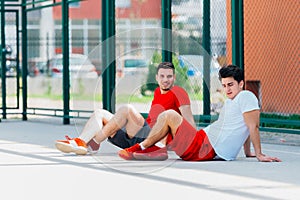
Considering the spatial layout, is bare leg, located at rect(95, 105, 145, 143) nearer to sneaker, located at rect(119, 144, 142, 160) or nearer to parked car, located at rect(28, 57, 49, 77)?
sneaker, located at rect(119, 144, 142, 160)

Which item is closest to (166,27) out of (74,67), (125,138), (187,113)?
(125,138)

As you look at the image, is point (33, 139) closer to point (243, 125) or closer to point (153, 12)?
point (243, 125)

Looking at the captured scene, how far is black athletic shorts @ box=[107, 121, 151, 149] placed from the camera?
383 inches

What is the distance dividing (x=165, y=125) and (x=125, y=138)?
0.82 metres

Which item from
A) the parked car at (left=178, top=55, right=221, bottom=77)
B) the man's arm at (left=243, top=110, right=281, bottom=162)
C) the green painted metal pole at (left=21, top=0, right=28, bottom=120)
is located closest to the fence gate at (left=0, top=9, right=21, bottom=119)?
the green painted metal pole at (left=21, top=0, right=28, bottom=120)

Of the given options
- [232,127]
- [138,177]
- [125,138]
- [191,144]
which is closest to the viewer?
[138,177]

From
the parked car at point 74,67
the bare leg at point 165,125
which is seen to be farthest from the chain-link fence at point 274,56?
the parked car at point 74,67

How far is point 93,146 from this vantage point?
10.2m

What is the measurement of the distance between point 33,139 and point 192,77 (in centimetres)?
288

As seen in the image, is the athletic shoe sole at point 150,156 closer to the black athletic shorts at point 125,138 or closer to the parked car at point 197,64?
the black athletic shorts at point 125,138

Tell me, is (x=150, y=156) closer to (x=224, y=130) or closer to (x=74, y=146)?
(x=224, y=130)

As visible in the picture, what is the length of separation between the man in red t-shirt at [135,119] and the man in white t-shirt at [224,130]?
152 mm

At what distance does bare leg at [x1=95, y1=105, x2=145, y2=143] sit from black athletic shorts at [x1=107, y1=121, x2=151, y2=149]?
4 cm

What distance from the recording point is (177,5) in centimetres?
1628
